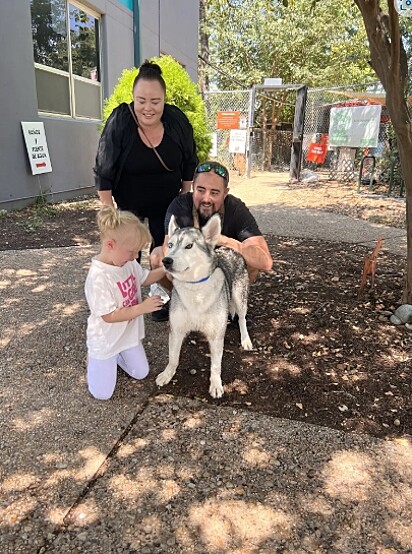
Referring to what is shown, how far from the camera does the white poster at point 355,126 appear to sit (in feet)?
40.2

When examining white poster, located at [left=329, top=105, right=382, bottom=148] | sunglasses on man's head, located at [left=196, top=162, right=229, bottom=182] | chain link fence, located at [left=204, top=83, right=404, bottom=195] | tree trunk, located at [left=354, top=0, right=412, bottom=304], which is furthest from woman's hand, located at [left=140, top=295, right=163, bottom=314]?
white poster, located at [left=329, top=105, right=382, bottom=148]

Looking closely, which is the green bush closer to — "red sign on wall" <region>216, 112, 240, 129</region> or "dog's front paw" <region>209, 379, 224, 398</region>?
"dog's front paw" <region>209, 379, 224, 398</region>

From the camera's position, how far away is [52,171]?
9070 millimetres

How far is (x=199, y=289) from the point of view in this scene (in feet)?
9.45

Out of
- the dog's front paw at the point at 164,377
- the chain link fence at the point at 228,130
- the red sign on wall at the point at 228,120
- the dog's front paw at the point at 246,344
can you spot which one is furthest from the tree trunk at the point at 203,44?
the dog's front paw at the point at 164,377

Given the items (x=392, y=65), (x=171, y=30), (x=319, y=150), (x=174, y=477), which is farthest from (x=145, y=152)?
(x=319, y=150)

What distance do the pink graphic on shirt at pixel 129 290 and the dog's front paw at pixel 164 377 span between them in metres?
0.53

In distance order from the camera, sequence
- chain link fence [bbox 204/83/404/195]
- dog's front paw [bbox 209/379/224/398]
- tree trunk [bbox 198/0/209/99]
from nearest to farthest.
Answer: dog's front paw [bbox 209/379/224/398], chain link fence [bbox 204/83/404/195], tree trunk [bbox 198/0/209/99]

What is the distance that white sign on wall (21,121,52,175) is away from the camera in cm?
816

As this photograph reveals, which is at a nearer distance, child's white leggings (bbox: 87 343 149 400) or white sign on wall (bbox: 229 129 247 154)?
child's white leggings (bbox: 87 343 149 400)

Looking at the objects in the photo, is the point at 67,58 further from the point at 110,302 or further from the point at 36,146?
the point at 110,302

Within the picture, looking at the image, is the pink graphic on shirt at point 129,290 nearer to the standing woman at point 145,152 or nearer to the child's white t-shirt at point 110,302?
the child's white t-shirt at point 110,302

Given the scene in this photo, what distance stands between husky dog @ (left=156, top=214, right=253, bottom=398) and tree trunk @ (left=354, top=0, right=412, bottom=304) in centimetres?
189

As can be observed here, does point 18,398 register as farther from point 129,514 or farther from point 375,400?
point 375,400
